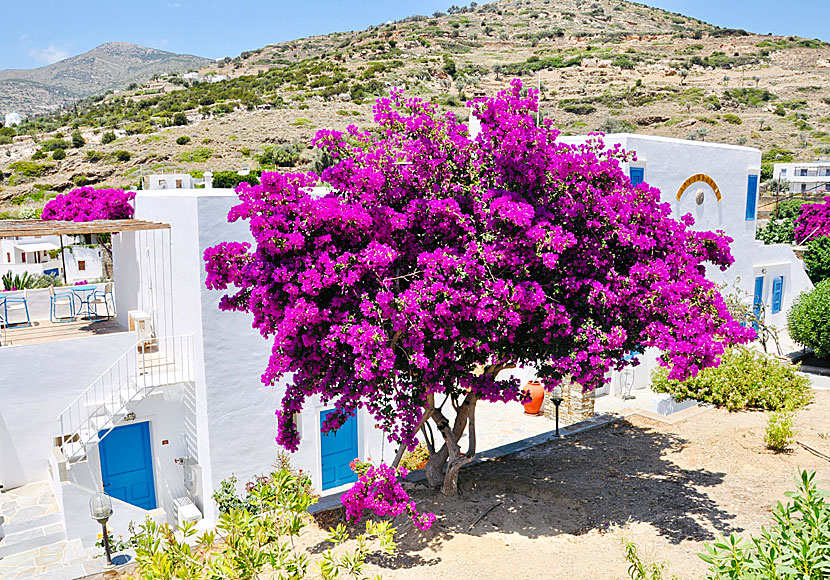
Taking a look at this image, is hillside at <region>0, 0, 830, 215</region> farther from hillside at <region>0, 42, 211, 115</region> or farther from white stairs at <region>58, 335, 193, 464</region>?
hillside at <region>0, 42, 211, 115</region>

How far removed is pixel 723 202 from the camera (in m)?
17.8

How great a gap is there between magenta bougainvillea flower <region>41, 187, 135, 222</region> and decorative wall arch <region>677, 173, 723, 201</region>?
14541 millimetres

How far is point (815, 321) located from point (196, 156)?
36.4 meters

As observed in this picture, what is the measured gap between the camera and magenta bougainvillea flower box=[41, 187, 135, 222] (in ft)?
59.5

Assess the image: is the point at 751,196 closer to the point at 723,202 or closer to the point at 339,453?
the point at 723,202

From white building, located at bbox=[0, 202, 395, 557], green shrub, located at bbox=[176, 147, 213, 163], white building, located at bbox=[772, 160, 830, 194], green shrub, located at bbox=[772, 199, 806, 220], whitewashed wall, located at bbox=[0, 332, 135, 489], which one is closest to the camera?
white building, located at bbox=[0, 202, 395, 557]

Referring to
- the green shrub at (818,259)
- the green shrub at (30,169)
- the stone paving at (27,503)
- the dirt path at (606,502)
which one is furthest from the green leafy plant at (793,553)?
the green shrub at (30,169)

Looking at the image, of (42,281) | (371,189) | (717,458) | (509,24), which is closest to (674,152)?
(717,458)

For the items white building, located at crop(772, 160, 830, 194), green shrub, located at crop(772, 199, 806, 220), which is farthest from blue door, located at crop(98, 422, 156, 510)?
white building, located at crop(772, 160, 830, 194)

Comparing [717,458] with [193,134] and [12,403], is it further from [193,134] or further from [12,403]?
[193,134]

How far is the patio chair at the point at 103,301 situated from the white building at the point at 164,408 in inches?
125

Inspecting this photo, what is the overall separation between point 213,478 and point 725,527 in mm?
7423

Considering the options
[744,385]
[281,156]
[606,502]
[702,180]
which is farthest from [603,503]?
[281,156]

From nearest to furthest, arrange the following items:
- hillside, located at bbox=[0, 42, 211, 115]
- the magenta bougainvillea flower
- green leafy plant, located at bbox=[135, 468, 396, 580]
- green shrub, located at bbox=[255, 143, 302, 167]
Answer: green leafy plant, located at bbox=[135, 468, 396, 580] < the magenta bougainvillea flower < green shrub, located at bbox=[255, 143, 302, 167] < hillside, located at bbox=[0, 42, 211, 115]
